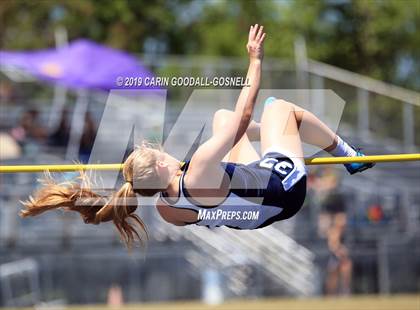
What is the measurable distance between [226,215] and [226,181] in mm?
270

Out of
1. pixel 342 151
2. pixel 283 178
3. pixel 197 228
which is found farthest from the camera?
pixel 197 228

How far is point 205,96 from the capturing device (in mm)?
13445

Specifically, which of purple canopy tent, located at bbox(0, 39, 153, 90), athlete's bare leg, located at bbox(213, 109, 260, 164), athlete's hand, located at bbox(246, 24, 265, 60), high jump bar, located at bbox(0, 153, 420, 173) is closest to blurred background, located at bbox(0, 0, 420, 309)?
purple canopy tent, located at bbox(0, 39, 153, 90)

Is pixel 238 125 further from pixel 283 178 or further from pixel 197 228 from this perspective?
pixel 197 228

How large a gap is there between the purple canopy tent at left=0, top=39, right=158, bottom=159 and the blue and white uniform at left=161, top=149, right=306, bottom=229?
7177mm

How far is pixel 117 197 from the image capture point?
574cm

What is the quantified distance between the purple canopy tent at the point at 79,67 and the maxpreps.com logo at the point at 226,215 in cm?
716

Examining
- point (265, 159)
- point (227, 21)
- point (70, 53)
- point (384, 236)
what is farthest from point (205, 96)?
point (227, 21)

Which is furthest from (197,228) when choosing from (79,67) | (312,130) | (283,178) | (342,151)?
(283,178)

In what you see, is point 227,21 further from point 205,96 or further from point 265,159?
point 265,159

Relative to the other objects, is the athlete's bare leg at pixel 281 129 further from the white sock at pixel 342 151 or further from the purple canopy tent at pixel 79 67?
the purple canopy tent at pixel 79 67

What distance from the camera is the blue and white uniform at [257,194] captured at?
574 cm

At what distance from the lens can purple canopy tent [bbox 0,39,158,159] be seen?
13.1 metres

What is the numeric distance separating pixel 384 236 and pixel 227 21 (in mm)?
14963
